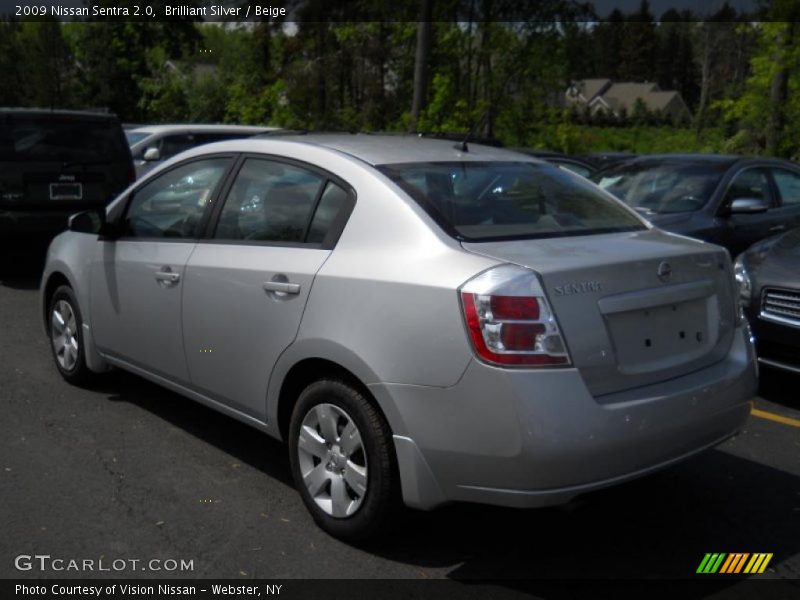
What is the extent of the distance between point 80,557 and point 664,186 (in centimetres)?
686

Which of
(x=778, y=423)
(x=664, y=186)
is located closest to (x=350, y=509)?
(x=778, y=423)

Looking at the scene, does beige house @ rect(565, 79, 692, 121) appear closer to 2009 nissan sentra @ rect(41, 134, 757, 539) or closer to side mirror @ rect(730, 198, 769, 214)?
side mirror @ rect(730, 198, 769, 214)

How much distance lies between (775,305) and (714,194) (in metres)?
2.71

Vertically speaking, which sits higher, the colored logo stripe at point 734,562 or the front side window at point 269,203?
the front side window at point 269,203

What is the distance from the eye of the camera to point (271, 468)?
4.88m

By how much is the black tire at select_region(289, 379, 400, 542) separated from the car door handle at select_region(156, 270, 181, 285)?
115 cm

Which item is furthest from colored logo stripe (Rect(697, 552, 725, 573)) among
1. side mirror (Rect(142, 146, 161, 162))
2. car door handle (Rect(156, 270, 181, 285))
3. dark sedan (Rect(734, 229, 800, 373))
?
side mirror (Rect(142, 146, 161, 162))

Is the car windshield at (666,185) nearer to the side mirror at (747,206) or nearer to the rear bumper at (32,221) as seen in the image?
the side mirror at (747,206)

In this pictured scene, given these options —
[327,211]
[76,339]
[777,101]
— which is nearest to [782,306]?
[327,211]

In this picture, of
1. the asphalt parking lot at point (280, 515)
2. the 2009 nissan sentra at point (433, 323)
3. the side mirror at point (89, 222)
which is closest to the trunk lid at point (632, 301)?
the 2009 nissan sentra at point (433, 323)

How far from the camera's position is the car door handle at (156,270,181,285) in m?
4.84

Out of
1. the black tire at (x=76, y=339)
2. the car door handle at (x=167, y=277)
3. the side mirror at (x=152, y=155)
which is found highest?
the car door handle at (x=167, y=277)

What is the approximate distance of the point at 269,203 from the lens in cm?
453

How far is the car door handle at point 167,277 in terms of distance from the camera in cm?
484
